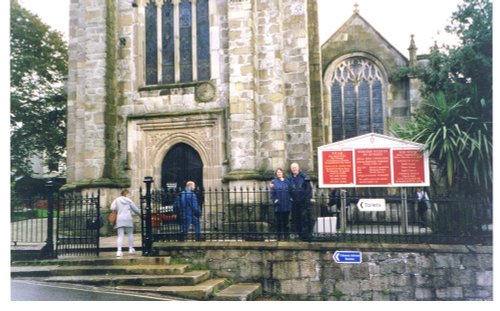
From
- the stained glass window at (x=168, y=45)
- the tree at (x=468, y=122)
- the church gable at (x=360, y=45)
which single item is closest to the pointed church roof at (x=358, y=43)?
the church gable at (x=360, y=45)

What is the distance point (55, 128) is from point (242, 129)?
1347cm

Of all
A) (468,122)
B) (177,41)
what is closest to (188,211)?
(468,122)

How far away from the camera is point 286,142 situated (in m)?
15.6

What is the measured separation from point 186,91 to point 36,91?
10.5 m

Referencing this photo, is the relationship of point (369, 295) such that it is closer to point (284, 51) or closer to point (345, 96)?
point (284, 51)

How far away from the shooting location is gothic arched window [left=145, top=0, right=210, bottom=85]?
52.4ft

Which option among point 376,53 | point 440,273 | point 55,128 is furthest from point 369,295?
point 55,128

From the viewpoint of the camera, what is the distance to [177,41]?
1614cm

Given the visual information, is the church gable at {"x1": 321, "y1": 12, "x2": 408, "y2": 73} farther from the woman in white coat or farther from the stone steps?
the stone steps

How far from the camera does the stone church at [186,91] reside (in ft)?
48.5

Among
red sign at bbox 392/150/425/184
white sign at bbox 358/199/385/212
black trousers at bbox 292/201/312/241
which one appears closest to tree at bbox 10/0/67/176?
black trousers at bbox 292/201/312/241

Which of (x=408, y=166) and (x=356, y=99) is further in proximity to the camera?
(x=356, y=99)

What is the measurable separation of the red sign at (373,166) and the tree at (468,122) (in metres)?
0.88

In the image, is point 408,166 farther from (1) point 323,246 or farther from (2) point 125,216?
(2) point 125,216
